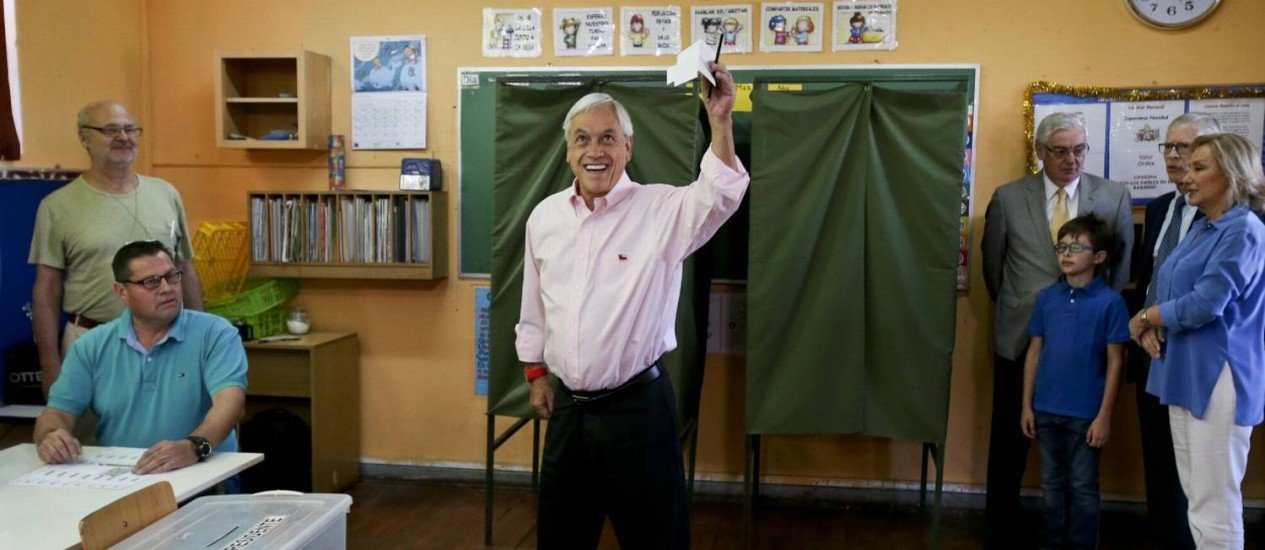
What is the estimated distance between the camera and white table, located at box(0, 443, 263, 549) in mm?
1598

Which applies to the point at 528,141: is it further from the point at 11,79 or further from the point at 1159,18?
the point at 1159,18

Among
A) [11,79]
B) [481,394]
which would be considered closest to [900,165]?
[481,394]

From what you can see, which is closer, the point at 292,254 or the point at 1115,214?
the point at 1115,214

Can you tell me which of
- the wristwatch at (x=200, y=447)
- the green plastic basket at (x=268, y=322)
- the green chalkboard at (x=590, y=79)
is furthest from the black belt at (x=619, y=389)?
the green plastic basket at (x=268, y=322)

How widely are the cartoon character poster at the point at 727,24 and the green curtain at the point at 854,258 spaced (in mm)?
828

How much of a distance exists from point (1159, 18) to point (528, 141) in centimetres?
260

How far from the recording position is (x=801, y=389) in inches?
124

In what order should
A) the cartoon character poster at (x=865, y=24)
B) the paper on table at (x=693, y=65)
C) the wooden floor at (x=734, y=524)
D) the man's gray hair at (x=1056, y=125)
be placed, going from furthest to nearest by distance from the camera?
1. the cartoon character poster at (x=865, y=24)
2. the wooden floor at (x=734, y=524)
3. the man's gray hair at (x=1056, y=125)
4. the paper on table at (x=693, y=65)

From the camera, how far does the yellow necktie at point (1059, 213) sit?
3.19 m

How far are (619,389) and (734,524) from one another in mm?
1735

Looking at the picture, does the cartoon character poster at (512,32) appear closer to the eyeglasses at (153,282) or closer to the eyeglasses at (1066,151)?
the eyeglasses at (153,282)

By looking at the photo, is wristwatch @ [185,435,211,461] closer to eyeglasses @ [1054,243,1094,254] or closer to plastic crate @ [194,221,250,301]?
plastic crate @ [194,221,250,301]

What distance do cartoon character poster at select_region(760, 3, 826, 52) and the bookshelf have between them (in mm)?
1635

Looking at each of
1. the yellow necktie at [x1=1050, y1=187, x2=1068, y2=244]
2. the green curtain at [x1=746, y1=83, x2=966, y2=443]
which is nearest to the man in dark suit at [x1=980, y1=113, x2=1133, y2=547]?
the yellow necktie at [x1=1050, y1=187, x2=1068, y2=244]
